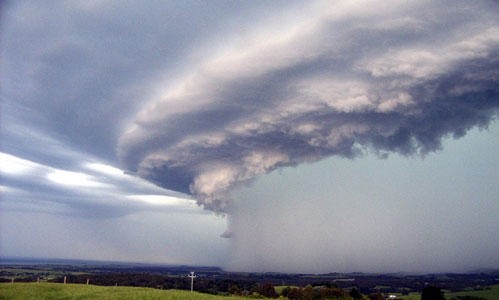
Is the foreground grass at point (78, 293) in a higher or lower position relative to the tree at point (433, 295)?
higher

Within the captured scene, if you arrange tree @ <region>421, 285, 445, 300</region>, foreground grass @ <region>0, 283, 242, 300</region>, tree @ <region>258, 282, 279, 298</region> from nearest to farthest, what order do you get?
1. foreground grass @ <region>0, 283, 242, 300</region>
2. tree @ <region>258, 282, 279, 298</region>
3. tree @ <region>421, 285, 445, 300</region>

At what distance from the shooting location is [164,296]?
53812 mm

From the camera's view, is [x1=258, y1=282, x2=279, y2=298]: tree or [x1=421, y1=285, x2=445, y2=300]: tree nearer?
[x1=258, y1=282, x2=279, y2=298]: tree

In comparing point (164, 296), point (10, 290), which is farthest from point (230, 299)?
point (10, 290)

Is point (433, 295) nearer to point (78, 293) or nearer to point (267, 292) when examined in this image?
point (267, 292)

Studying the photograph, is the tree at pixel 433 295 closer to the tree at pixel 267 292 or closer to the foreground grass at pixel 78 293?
the tree at pixel 267 292

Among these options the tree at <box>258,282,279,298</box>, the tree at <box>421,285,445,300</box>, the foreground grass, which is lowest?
the tree at <box>421,285,445,300</box>

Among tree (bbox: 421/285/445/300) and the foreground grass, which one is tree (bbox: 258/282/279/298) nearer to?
the foreground grass

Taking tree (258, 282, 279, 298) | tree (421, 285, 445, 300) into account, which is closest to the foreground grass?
tree (258, 282, 279, 298)

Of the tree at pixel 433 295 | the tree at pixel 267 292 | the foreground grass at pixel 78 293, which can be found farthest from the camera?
the tree at pixel 433 295

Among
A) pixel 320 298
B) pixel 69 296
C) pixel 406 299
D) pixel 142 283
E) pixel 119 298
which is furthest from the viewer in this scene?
pixel 142 283

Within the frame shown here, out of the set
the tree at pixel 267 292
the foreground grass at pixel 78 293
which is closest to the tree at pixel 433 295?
the tree at pixel 267 292

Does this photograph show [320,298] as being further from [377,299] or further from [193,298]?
[377,299]

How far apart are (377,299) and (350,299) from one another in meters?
63.9
